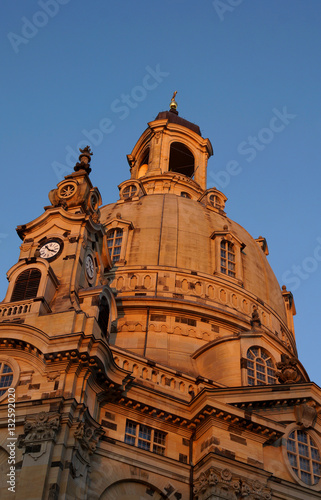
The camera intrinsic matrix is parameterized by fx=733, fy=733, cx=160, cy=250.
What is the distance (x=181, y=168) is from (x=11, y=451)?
45805mm

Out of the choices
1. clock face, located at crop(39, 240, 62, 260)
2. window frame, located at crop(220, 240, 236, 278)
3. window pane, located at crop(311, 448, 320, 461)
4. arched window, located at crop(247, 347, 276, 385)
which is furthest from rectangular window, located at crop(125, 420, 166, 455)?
window frame, located at crop(220, 240, 236, 278)

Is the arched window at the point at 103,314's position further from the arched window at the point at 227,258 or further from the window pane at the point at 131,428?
the arched window at the point at 227,258

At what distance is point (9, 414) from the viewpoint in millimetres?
28438

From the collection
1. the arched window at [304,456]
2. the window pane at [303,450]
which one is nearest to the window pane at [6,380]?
the arched window at [304,456]

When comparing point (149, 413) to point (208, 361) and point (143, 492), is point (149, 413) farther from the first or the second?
point (208, 361)

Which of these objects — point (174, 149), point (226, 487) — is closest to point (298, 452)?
point (226, 487)

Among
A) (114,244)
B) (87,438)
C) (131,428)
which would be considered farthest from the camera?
(114,244)

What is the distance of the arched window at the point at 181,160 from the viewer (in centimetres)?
6825

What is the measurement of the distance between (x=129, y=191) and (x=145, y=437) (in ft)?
89.3

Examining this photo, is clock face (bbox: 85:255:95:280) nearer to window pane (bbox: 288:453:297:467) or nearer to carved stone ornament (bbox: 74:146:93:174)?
carved stone ornament (bbox: 74:146:93:174)

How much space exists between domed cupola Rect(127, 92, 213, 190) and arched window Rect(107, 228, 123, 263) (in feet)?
51.7

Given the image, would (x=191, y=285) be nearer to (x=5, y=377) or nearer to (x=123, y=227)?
(x=123, y=227)

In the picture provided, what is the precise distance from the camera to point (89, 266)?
38000mm

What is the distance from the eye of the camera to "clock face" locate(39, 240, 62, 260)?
1447 inches
